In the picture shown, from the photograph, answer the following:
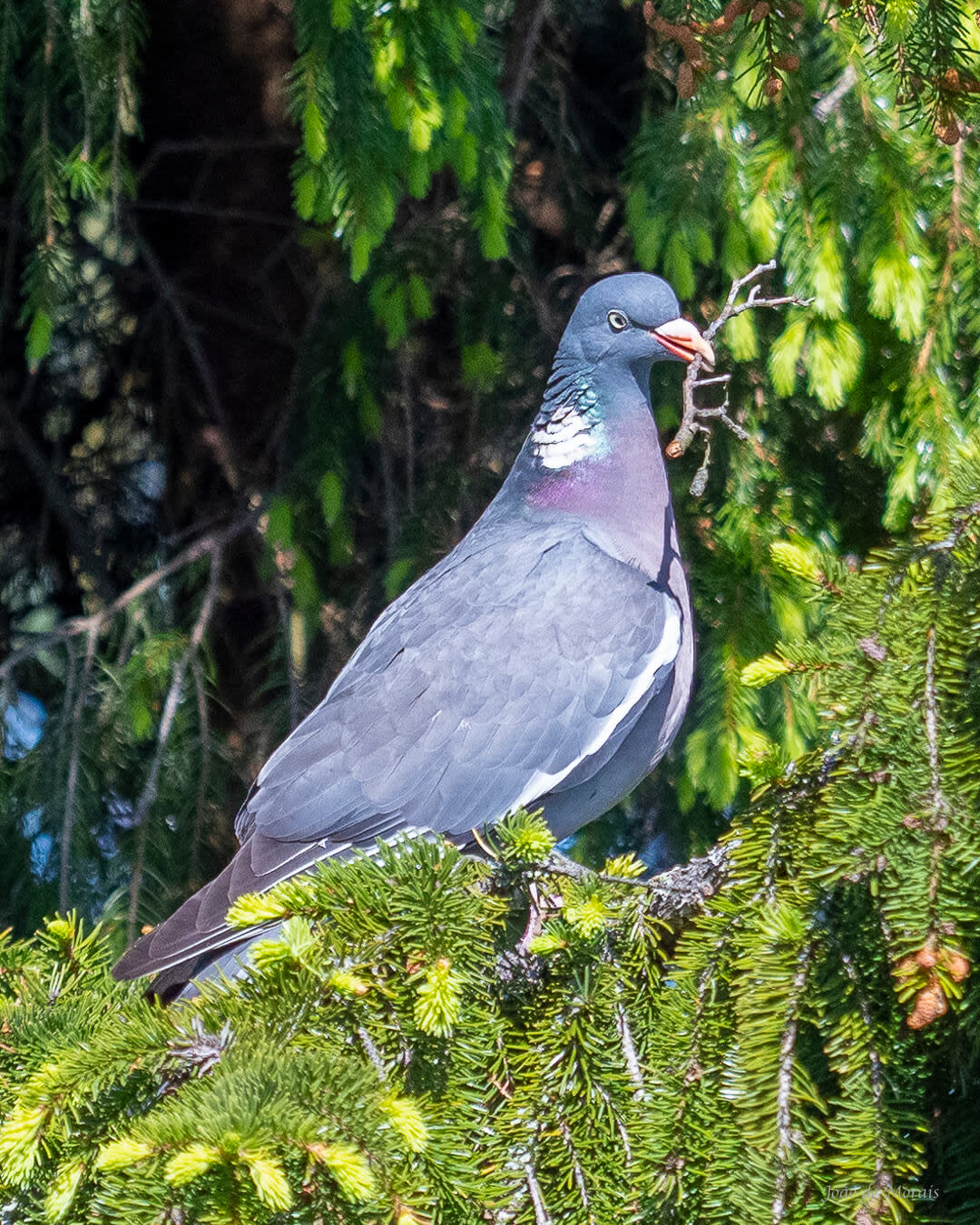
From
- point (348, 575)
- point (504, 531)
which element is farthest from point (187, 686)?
point (504, 531)

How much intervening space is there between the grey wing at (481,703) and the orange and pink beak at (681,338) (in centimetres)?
43

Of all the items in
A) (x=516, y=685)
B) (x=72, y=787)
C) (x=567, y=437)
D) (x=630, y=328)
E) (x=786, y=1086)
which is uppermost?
(x=630, y=328)

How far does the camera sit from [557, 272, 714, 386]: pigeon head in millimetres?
2584

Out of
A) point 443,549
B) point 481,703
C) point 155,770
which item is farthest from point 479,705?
point 155,770

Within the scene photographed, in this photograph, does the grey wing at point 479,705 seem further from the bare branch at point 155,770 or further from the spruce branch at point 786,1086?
the spruce branch at point 786,1086

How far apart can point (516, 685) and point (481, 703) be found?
3.0 inches

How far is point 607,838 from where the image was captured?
3.18 meters

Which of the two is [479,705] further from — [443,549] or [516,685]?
[443,549]

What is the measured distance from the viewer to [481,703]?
2463 mm

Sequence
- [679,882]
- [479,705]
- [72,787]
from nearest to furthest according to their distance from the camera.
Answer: [679,882]
[479,705]
[72,787]

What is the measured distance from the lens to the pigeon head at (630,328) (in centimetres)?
258

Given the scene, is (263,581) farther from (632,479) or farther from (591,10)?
(591,10)

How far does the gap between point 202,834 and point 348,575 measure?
94 cm

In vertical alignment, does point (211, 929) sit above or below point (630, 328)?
below
